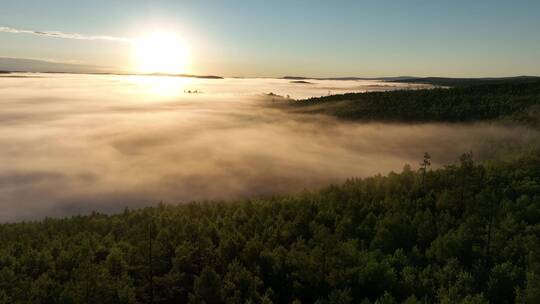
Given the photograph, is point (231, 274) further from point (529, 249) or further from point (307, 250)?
point (529, 249)

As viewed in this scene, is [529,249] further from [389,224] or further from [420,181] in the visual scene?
[420,181]

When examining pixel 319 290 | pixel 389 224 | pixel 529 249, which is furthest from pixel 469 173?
pixel 319 290

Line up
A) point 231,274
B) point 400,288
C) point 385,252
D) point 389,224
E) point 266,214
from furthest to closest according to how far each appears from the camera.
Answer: point 266,214, point 389,224, point 385,252, point 231,274, point 400,288

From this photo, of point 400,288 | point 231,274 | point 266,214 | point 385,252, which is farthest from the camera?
point 266,214

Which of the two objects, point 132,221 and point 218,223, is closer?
point 218,223

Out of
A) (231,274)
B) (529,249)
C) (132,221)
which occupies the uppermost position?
(529,249)

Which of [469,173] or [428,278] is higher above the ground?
[469,173]
